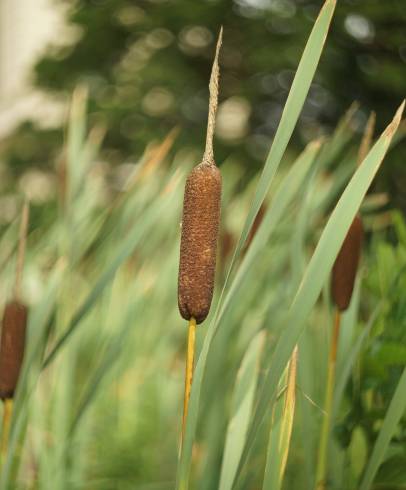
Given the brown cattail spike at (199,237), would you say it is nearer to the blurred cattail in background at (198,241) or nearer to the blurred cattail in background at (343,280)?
the blurred cattail in background at (198,241)

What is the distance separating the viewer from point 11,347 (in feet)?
2.12

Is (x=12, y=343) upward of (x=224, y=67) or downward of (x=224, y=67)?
downward

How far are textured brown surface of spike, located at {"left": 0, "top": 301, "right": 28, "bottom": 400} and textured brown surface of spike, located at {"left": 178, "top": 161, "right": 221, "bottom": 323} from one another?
0.23m

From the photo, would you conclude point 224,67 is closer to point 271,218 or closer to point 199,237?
point 271,218

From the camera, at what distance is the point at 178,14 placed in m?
4.20

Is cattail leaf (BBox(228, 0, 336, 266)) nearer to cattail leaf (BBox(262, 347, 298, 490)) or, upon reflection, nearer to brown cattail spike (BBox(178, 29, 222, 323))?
brown cattail spike (BBox(178, 29, 222, 323))

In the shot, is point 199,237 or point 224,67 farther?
point 224,67

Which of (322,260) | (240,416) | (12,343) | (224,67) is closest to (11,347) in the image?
(12,343)

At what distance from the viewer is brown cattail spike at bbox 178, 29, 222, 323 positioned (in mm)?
459

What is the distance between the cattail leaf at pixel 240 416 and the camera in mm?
609

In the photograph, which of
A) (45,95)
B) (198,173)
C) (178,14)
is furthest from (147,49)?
(198,173)

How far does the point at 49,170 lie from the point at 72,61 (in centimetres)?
84

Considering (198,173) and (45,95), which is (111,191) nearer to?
(45,95)

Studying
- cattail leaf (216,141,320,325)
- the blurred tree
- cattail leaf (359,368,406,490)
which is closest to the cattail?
cattail leaf (216,141,320,325)
